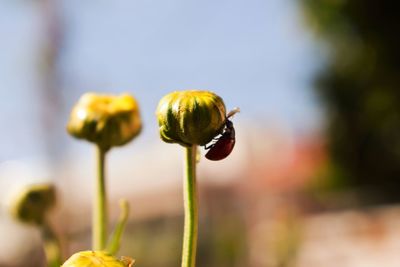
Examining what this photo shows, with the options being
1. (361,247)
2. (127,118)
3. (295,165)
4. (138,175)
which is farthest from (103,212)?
(295,165)

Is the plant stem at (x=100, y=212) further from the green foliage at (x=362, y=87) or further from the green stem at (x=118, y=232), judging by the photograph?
the green foliage at (x=362, y=87)

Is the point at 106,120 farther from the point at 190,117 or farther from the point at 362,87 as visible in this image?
the point at 362,87

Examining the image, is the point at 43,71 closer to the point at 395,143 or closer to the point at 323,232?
the point at 323,232

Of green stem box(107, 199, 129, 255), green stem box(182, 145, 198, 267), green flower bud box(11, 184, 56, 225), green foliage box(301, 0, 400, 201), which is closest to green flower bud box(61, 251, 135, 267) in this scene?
green stem box(182, 145, 198, 267)

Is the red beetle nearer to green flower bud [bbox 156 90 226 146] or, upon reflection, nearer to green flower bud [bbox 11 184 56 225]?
green flower bud [bbox 156 90 226 146]

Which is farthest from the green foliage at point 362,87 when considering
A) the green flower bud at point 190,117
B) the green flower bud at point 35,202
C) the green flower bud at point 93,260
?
the green flower bud at point 93,260

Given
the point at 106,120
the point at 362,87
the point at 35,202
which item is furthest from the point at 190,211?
the point at 362,87
